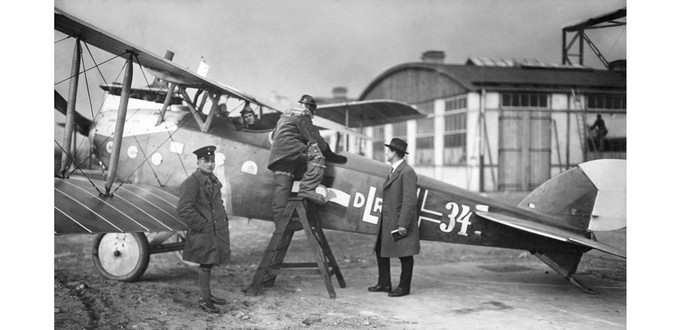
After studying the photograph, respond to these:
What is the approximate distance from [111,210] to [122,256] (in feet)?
4.87

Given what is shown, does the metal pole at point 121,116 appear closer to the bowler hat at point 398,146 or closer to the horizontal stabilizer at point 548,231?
the bowler hat at point 398,146

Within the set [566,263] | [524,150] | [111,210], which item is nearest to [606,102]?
[524,150]

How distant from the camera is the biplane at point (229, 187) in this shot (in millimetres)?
4770

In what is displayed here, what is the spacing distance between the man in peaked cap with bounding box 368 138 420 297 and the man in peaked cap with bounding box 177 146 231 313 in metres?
1.74

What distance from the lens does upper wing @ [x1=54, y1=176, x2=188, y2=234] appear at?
4175mm

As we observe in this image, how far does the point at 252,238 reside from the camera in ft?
30.8

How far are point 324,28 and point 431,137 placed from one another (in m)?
3.51

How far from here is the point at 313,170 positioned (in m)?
5.10

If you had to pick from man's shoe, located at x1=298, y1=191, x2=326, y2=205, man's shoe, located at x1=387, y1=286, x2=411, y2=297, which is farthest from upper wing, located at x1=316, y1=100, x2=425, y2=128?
man's shoe, located at x1=387, y1=286, x2=411, y2=297

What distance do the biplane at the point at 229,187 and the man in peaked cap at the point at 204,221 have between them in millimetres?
438

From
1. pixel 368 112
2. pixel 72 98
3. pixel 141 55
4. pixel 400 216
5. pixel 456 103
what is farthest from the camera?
pixel 368 112

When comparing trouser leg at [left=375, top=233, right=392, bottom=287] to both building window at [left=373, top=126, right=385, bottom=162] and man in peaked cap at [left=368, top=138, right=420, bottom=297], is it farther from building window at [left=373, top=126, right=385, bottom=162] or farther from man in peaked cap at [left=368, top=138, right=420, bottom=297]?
building window at [left=373, top=126, right=385, bottom=162]

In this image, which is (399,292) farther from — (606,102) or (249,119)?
(606,102)

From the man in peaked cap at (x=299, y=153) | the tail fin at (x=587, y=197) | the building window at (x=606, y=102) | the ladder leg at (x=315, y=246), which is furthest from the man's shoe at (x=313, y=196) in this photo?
the building window at (x=606, y=102)
